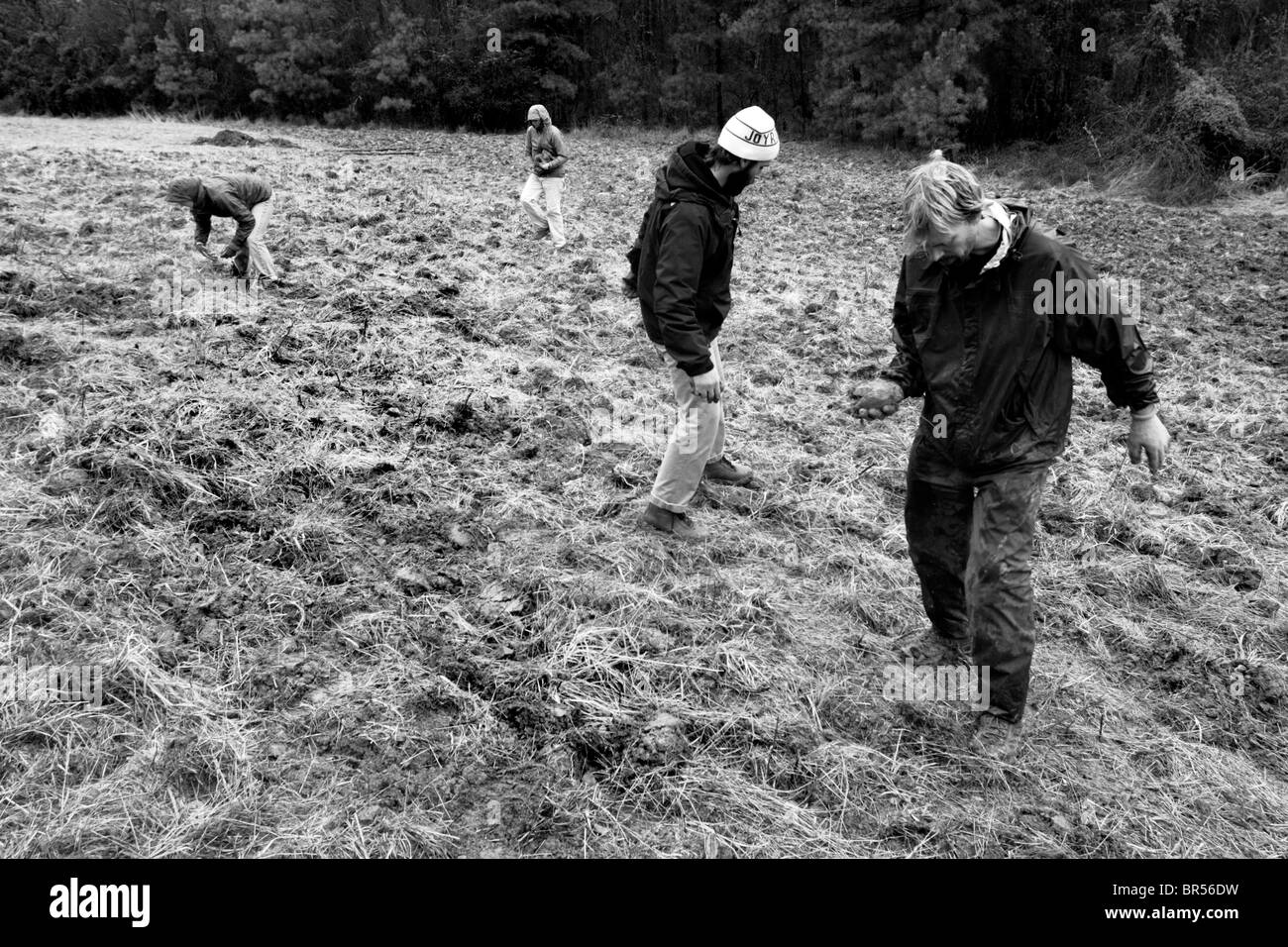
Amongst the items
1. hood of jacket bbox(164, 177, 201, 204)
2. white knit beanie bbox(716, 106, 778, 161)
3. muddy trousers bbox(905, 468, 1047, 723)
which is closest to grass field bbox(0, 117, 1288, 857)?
muddy trousers bbox(905, 468, 1047, 723)

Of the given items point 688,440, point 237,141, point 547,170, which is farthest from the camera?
point 237,141

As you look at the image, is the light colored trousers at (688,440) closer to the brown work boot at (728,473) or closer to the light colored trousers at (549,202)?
the brown work boot at (728,473)

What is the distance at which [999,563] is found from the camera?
2.92m

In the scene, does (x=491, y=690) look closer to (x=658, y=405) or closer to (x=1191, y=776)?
(x=1191, y=776)

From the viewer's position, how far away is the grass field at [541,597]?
2.68 meters

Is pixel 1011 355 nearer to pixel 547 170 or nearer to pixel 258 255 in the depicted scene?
pixel 258 255

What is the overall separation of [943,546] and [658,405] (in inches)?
107

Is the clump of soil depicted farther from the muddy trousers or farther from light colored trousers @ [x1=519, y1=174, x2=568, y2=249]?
the muddy trousers

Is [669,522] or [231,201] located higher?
[231,201]

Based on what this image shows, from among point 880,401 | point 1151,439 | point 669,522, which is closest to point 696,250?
point 880,401

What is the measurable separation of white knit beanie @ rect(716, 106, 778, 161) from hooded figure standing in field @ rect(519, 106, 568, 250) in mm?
5883

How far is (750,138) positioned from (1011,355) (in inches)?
57.4

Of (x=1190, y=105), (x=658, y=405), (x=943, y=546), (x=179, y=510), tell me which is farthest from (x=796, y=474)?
(x=1190, y=105)

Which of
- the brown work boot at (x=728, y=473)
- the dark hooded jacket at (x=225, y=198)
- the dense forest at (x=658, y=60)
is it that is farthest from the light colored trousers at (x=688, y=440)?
the dense forest at (x=658, y=60)
